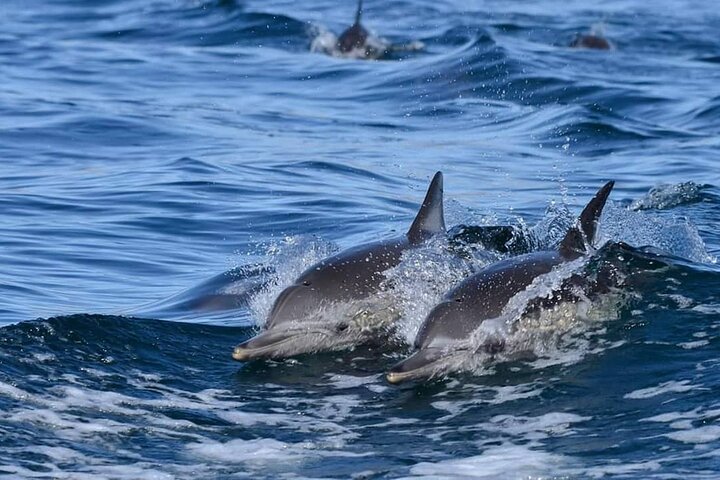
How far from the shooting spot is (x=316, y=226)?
46.1 feet

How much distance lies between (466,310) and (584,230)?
1176 mm

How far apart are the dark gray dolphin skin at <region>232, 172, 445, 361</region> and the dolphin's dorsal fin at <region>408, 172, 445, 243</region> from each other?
0.67ft

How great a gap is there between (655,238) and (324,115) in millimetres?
10716

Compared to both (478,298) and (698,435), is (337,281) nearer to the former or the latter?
(478,298)

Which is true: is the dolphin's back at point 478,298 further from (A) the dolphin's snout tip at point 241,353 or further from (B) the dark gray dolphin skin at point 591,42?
(B) the dark gray dolphin skin at point 591,42

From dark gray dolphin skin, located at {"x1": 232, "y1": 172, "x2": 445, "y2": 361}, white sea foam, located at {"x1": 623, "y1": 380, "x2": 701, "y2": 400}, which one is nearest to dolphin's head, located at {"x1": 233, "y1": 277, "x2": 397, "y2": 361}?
dark gray dolphin skin, located at {"x1": 232, "y1": 172, "x2": 445, "y2": 361}

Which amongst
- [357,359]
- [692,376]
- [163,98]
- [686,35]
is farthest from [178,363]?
[686,35]

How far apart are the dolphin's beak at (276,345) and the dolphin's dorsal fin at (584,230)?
1.60 m

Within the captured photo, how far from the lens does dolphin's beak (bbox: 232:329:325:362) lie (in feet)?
28.7

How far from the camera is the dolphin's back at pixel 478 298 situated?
8.27m

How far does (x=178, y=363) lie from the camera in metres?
8.97

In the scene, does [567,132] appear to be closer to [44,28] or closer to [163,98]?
[163,98]

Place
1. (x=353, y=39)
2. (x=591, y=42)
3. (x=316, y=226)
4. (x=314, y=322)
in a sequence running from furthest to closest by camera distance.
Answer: (x=591, y=42) → (x=353, y=39) → (x=316, y=226) → (x=314, y=322)

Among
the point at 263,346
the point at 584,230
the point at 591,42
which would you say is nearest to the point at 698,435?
the point at 584,230
